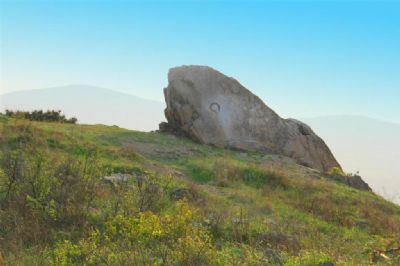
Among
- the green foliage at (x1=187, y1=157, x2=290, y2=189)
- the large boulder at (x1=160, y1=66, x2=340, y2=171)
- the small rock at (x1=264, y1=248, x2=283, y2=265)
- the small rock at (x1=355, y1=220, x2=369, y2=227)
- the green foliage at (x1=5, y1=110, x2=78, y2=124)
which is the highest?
the large boulder at (x1=160, y1=66, x2=340, y2=171)

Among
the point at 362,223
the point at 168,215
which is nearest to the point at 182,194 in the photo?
Answer: the point at 168,215

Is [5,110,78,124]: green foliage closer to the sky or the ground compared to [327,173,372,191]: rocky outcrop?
closer to the sky

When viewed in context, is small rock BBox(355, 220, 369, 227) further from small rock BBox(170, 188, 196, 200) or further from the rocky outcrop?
the rocky outcrop

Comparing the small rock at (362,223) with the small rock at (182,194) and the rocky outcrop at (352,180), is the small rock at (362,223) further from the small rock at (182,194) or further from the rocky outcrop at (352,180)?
the rocky outcrop at (352,180)

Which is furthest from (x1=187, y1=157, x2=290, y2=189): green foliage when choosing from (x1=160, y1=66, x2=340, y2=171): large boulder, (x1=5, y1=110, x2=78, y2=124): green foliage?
(x1=5, y1=110, x2=78, y2=124): green foliage

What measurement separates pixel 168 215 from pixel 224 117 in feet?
67.8

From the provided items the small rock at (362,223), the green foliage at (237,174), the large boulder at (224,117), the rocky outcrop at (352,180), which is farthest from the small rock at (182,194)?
the large boulder at (224,117)

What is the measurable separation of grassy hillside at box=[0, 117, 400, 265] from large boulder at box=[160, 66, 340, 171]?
7574mm

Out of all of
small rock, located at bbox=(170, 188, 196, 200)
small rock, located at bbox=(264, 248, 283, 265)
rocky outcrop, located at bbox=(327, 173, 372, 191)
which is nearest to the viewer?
small rock, located at bbox=(264, 248, 283, 265)

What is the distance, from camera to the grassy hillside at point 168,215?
9.17 meters

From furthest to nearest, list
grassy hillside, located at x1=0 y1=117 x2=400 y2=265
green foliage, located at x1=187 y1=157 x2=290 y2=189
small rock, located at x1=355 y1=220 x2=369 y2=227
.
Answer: green foliage, located at x1=187 y1=157 x2=290 y2=189 → small rock, located at x1=355 y1=220 x2=369 y2=227 → grassy hillside, located at x1=0 y1=117 x2=400 y2=265

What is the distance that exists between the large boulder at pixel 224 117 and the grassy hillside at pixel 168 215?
7.57 metres

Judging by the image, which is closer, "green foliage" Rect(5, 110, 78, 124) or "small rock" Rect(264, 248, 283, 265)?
"small rock" Rect(264, 248, 283, 265)

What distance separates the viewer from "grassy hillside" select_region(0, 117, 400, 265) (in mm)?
9172
